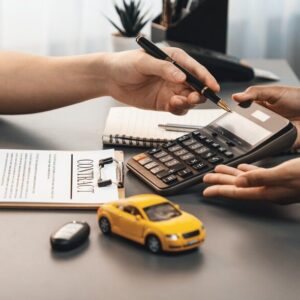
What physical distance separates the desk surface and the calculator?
27mm

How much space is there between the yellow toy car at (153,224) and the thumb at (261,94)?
37 centimetres

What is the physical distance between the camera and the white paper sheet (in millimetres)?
1047

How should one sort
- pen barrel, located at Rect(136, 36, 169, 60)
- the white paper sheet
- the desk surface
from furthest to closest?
1. pen barrel, located at Rect(136, 36, 169, 60)
2. the white paper sheet
3. the desk surface

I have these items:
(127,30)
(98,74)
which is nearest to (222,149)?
(98,74)

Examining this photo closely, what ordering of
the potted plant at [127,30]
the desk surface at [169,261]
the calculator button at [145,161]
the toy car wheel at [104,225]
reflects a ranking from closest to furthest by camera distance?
the desk surface at [169,261] < the toy car wheel at [104,225] < the calculator button at [145,161] < the potted plant at [127,30]

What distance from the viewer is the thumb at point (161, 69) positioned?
3.97 feet

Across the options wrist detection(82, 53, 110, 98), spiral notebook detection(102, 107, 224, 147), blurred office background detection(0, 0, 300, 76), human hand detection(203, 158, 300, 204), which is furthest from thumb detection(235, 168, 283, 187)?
blurred office background detection(0, 0, 300, 76)

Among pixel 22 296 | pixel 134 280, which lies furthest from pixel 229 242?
pixel 22 296

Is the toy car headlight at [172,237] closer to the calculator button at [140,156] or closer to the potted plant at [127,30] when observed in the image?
the calculator button at [140,156]

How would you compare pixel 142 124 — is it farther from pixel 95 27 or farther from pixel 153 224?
pixel 95 27

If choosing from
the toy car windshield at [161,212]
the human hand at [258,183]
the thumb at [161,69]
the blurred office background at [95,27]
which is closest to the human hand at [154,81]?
the thumb at [161,69]

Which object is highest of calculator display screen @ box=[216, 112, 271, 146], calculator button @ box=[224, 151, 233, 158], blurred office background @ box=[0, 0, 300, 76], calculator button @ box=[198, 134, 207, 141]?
calculator display screen @ box=[216, 112, 271, 146]

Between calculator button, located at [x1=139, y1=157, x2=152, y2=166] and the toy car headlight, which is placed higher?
the toy car headlight

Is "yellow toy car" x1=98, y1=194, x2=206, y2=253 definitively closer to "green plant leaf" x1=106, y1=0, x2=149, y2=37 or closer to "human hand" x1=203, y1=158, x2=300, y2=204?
"human hand" x1=203, y1=158, x2=300, y2=204
